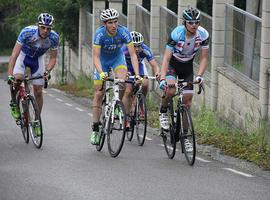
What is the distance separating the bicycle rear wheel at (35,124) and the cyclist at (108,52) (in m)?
0.80

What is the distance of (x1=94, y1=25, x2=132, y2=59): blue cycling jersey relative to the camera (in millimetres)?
12539

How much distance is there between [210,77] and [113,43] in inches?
219

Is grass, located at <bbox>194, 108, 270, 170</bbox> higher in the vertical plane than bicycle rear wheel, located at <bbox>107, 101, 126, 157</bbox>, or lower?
lower

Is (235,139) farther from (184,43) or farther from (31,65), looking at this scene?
(31,65)

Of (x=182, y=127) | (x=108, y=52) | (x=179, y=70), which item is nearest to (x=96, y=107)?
(x=108, y=52)

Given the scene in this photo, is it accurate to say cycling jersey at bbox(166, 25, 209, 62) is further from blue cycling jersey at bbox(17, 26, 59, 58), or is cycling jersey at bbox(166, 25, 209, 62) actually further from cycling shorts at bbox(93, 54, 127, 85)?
blue cycling jersey at bbox(17, 26, 59, 58)

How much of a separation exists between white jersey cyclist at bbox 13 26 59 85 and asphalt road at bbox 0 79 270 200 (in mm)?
1169

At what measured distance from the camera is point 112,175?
1079cm

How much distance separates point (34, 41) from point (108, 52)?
116 cm

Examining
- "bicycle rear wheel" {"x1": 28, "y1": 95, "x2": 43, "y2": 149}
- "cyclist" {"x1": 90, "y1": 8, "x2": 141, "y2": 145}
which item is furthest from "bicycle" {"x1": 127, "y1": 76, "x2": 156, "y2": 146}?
"bicycle rear wheel" {"x1": 28, "y1": 95, "x2": 43, "y2": 149}

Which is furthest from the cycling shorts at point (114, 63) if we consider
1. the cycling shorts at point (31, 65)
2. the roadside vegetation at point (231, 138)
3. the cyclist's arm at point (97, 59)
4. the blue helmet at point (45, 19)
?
the roadside vegetation at point (231, 138)

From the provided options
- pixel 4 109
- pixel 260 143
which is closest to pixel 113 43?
pixel 260 143

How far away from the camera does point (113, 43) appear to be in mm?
12742

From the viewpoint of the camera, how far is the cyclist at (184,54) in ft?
38.6
